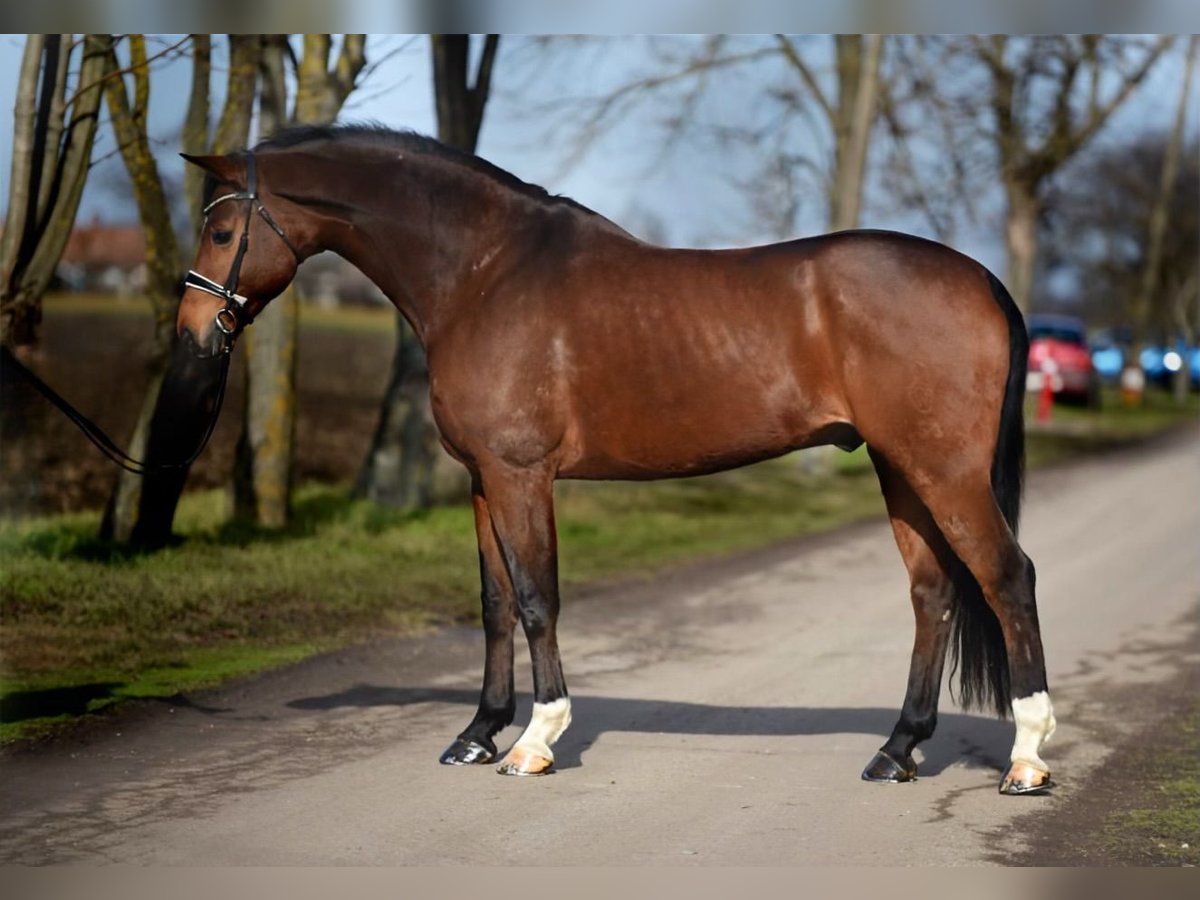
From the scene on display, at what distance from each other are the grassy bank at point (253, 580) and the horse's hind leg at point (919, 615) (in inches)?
146

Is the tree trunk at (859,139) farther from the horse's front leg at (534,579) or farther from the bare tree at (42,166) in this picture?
the horse's front leg at (534,579)

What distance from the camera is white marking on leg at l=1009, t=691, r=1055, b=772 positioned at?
6320 mm

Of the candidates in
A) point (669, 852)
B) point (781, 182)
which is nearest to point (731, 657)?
point (669, 852)

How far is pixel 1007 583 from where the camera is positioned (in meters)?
6.31

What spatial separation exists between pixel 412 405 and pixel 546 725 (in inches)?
359

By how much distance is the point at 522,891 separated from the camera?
502 cm

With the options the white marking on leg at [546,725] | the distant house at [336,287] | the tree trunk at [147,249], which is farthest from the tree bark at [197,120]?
the distant house at [336,287]

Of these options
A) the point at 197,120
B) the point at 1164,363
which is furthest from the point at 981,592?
the point at 1164,363

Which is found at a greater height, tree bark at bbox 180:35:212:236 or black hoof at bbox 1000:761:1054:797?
tree bark at bbox 180:35:212:236

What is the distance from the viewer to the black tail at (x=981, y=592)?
6.50 meters

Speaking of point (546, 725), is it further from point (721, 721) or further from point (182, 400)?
point (182, 400)

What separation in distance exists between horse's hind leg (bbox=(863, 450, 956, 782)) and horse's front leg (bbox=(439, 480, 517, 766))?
1531 mm

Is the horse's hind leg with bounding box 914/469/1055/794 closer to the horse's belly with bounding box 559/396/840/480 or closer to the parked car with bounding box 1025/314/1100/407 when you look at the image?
the horse's belly with bounding box 559/396/840/480

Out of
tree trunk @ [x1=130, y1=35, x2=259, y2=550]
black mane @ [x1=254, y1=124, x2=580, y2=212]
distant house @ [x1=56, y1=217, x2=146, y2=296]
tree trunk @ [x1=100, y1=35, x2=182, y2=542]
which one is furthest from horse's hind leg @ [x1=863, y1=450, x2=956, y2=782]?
distant house @ [x1=56, y1=217, x2=146, y2=296]
